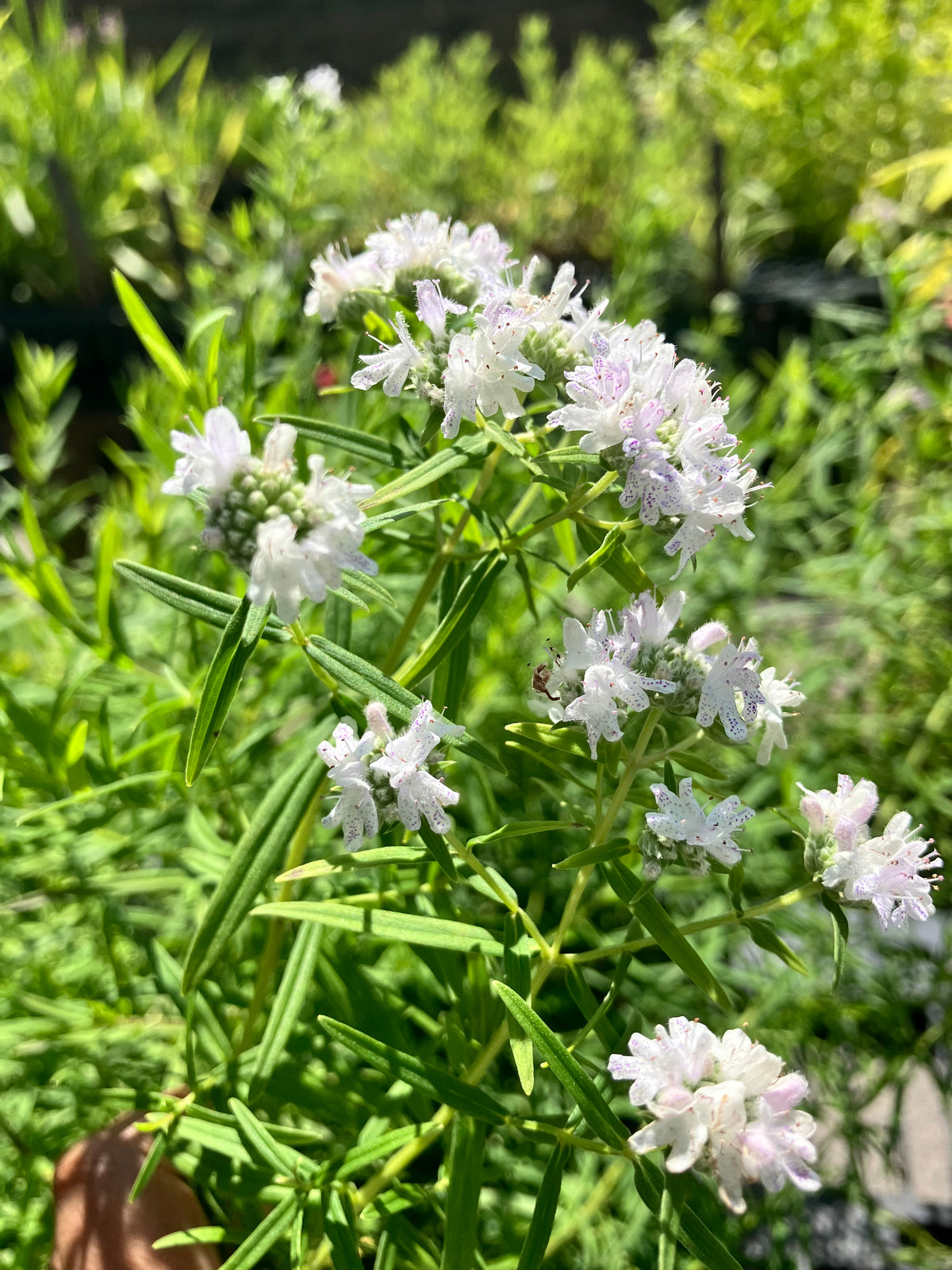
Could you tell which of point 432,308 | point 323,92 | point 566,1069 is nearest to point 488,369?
point 432,308

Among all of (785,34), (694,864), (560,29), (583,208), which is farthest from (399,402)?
(560,29)

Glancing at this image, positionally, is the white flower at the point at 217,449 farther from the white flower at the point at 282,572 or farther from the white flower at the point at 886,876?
the white flower at the point at 886,876

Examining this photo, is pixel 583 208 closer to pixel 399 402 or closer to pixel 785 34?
pixel 785 34

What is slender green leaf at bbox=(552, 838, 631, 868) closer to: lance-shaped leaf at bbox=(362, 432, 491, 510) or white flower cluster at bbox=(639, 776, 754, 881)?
white flower cluster at bbox=(639, 776, 754, 881)

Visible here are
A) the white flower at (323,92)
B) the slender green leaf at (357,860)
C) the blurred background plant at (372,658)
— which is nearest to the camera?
the slender green leaf at (357,860)

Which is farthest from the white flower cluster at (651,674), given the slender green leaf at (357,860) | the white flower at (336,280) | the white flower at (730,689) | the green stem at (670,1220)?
the white flower at (336,280)

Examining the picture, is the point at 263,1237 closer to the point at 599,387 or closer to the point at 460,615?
the point at 460,615
